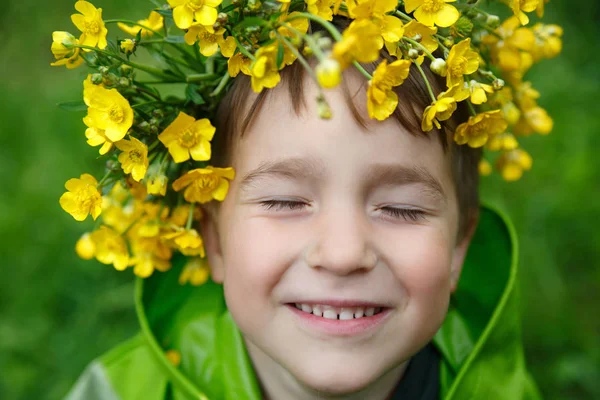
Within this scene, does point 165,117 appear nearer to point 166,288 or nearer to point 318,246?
point 318,246

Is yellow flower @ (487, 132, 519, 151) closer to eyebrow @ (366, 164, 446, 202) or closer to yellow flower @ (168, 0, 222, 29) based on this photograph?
eyebrow @ (366, 164, 446, 202)

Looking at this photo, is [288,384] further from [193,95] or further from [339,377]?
[193,95]

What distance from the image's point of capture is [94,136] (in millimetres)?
1379

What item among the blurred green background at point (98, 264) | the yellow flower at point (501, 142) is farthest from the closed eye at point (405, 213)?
the blurred green background at point (98, 264)

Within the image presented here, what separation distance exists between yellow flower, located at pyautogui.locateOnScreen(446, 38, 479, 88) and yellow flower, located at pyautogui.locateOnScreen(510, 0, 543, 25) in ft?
0.43

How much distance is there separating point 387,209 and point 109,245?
25.4 inches

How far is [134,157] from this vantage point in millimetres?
1408

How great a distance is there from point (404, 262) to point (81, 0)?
795 mm

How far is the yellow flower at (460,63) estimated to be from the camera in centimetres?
135

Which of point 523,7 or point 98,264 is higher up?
point 523,7

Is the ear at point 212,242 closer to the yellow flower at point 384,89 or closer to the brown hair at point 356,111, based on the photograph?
the brown hair at point 356,111

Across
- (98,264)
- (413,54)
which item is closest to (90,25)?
(413,54)

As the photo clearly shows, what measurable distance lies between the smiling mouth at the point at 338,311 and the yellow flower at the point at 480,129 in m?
0.38

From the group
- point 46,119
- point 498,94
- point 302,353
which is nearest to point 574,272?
point 498,94
